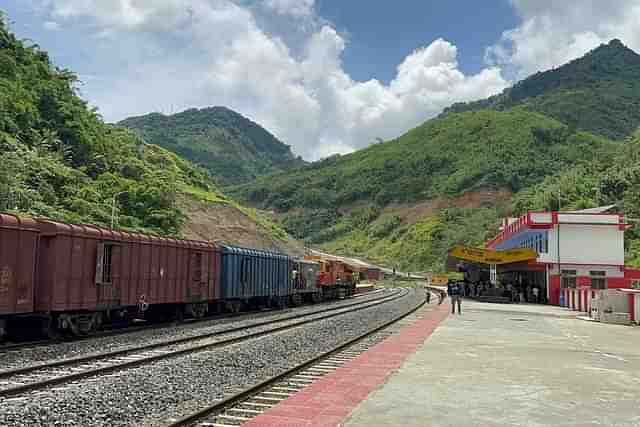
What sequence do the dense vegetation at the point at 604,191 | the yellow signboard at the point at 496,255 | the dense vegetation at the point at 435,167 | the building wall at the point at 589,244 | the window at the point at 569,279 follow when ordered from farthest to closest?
the dense vegetation at the point at 435,167 → the dense vegetation at the point at 604,191 → the window at the point at 569,279 → the building wall at the point at 589,244 → the yellow signboard at the point at 496,255

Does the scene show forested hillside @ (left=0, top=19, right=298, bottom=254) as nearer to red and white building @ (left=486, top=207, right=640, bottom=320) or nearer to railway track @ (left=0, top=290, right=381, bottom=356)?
railway track @ (left=0, top=290, right=381, bottom=356)

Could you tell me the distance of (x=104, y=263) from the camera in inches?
692

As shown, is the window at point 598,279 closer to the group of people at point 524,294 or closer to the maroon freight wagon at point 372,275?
the group of people at point 524,294

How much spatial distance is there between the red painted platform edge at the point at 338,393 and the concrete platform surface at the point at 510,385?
0.28 m

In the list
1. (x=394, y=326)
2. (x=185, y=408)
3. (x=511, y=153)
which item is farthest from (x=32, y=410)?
(x=511, y=153)

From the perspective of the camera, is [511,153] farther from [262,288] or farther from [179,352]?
[179,352]

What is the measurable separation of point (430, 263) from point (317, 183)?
71.6m

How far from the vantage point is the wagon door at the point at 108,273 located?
56.3ft

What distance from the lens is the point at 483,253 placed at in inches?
1855

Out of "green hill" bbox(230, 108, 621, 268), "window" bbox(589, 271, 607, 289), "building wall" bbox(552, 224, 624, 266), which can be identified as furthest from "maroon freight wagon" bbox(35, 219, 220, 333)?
"green hill" bbox(230, 108, 621, 268)

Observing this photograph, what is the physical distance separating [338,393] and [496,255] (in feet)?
129

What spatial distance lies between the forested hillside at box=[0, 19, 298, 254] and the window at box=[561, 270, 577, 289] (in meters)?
36.0

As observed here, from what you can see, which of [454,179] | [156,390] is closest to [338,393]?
[156,390]

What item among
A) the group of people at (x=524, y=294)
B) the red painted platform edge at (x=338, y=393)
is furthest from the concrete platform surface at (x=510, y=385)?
the group of people at (x=524, y=294)
